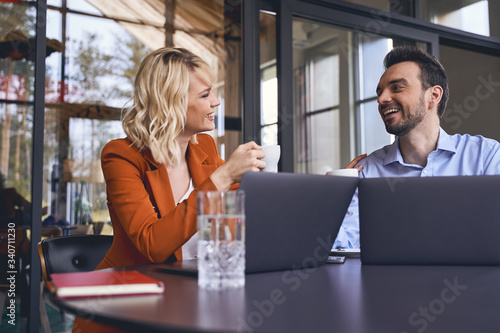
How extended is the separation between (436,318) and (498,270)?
0.52m

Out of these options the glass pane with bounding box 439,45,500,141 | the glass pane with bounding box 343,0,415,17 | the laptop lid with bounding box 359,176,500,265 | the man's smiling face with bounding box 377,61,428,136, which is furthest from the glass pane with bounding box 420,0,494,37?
the laptop lid with bounding box 359,176,500,265

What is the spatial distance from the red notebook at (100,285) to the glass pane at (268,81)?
7.74 feet

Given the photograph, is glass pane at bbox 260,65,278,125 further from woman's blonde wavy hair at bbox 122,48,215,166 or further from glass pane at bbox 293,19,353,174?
glass pane at bbox 293,19,353,174

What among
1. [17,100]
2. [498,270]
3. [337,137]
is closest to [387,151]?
[498,270]

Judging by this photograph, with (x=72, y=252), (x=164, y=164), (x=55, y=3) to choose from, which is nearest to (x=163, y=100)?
(x=164, y=164)

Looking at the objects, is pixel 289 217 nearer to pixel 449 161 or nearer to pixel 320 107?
pixel 449 161

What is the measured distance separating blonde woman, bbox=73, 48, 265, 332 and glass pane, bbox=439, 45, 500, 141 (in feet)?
11.7

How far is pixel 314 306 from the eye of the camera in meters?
0.74

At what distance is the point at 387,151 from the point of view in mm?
2139

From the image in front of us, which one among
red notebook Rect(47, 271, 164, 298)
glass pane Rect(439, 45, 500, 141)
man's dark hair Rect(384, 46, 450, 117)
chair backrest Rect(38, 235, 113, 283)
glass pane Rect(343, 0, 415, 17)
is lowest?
chair backrest Rect(38, 235, 113, 283)

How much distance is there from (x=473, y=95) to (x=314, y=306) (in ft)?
15.6

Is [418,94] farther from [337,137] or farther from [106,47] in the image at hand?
[337,137]

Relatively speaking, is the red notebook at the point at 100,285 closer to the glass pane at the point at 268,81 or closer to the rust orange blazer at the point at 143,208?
the rust orange blazer at the point at 143,208

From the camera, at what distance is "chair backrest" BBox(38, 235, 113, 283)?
4.62ft
